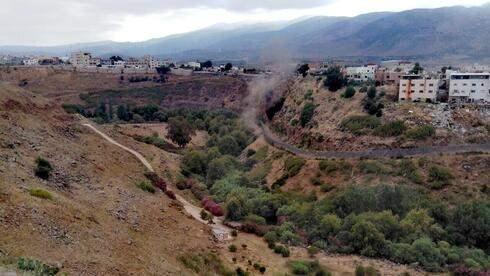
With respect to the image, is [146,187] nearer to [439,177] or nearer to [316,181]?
[316,181]

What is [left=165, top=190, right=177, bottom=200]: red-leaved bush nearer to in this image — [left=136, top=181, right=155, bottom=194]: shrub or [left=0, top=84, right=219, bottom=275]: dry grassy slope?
[left=0, top=84, right=219, bottom=275]: dry grassy slope

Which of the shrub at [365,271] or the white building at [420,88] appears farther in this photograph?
the white building at [420,88]

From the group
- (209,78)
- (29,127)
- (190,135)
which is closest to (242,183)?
(29,127)

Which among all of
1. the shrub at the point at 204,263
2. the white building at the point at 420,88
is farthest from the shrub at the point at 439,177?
the shrub at the point at 204,263

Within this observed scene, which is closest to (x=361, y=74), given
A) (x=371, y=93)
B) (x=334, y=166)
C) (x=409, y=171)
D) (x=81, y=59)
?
(x=371, y=93)

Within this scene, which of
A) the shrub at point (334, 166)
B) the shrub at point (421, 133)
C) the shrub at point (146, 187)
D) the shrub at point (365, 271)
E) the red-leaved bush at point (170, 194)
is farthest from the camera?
the shrub at point (421, 133)

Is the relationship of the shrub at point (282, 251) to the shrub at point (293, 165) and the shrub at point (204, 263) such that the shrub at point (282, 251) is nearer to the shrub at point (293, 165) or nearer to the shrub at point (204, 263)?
the shrub at point (204, 263)

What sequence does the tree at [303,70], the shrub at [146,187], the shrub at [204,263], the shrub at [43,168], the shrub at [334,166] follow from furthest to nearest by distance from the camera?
the tree at [303,70], the shrub at [334,166], the shrub at [146,187], the shrub at [43,168], the shrub at [204,263]
